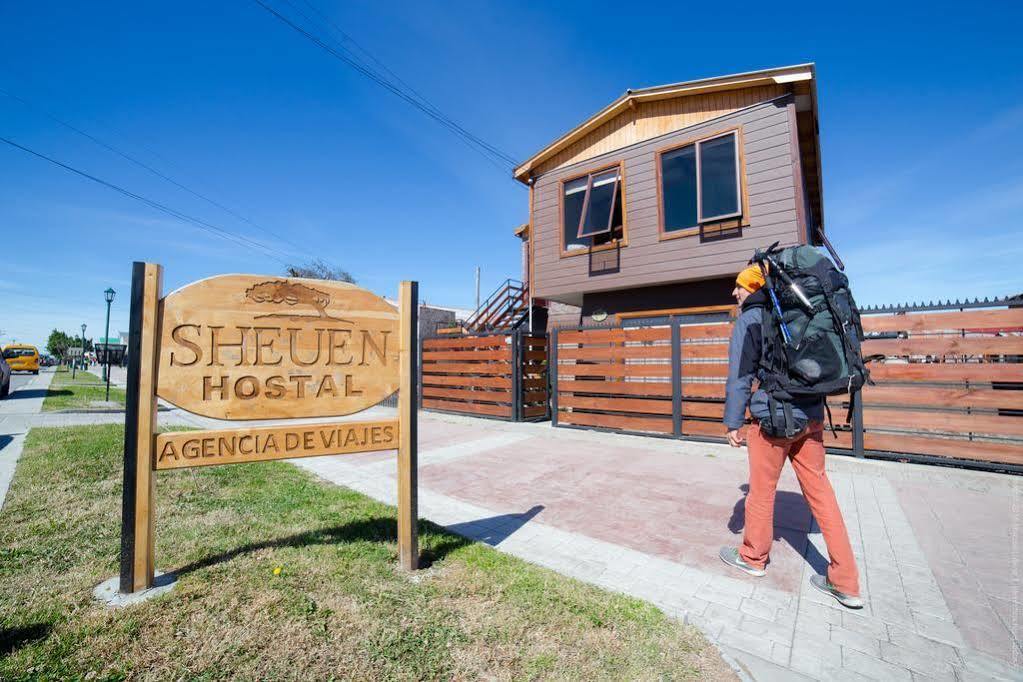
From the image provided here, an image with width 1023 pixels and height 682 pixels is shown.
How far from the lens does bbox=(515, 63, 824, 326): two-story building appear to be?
8461mm

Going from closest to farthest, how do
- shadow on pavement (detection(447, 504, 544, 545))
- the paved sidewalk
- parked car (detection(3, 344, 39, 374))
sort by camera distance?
shadow on pavement (detection(447, 504, 544, 545)) → the paved sidewalk → parked car (detection(3, 344, 39, 374))

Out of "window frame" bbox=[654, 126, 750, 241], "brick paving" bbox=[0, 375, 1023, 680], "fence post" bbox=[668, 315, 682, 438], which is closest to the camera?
"brick paving" bbox=[0, 375, 1023, 680]

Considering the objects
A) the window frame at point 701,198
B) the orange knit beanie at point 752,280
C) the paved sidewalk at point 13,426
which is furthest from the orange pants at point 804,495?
the window frame at point 701,198

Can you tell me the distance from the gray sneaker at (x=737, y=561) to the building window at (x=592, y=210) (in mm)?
7931

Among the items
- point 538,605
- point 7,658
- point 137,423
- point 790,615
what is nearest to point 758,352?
point 790,615

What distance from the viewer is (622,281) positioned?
394 inches

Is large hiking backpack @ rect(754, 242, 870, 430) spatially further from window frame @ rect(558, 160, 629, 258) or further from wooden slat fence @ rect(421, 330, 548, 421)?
wooden slat fence @ rect(421, 330, 548, 421)

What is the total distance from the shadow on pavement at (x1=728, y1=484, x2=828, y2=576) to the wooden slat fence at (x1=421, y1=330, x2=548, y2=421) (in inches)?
232

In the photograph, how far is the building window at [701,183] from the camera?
884 cm

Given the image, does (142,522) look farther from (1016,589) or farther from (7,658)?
(1016,589)

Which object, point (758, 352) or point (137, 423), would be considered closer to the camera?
point (137, 423)

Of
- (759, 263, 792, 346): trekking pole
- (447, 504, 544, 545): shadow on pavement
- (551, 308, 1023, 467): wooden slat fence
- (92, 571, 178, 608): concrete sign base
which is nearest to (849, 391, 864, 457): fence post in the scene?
(551, 308, 1023, 467): wooden slat fence

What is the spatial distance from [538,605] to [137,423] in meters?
2.39

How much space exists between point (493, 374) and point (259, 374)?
792 cm
